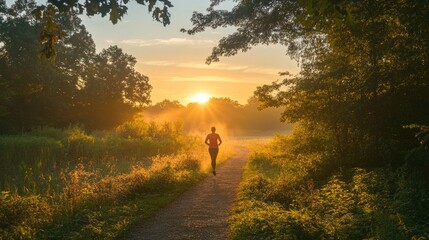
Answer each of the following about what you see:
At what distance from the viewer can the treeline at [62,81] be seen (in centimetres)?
3800

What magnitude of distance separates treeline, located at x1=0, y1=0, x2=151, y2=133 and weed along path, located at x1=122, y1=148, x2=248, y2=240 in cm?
2703

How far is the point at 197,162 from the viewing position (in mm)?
20172

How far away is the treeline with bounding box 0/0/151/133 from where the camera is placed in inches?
1496

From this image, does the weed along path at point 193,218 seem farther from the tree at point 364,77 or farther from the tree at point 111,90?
the tree at point 111,90

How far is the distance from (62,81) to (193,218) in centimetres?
3887

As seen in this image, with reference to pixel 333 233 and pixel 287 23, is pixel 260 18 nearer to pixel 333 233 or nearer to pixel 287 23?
pixel 287 23

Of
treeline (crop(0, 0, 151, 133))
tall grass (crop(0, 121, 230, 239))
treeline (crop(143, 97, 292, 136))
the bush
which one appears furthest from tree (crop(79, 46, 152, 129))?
treeline (crop(143, 97, 292, 136))

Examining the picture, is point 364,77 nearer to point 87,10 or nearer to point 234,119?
point 87,10

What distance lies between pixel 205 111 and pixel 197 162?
132112mm

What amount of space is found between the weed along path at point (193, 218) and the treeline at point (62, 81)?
88.7 ft

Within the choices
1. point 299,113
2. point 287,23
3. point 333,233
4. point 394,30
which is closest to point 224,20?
point 287,23

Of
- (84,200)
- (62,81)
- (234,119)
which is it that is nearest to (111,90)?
(62,81)

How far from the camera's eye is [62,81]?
43625mm

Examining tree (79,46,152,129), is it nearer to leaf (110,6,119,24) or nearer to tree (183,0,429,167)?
tree (183,0,429,167)
